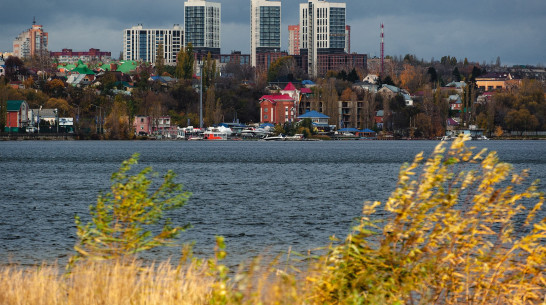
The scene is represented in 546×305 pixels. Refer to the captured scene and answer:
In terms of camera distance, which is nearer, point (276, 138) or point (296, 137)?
point (276, 138)

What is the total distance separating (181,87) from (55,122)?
32.3 meters

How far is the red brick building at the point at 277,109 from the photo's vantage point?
166375 mm

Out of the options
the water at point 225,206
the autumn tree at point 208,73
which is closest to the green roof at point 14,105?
the autumn tree at point 208,73

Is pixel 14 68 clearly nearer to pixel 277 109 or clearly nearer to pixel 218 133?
pixel 218 133

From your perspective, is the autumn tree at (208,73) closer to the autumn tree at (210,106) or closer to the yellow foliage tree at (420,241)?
the autumn tree at (210,106)

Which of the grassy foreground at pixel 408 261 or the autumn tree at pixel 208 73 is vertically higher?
the autumn tree at pixel 208 73

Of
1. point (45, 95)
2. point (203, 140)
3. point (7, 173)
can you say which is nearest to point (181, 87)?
point (203, 140)

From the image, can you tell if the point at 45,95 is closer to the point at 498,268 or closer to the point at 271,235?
the point at 271,235

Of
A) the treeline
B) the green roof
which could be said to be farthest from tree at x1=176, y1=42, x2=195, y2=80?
the green roof

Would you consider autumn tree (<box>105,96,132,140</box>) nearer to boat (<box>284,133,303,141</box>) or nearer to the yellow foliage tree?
boat (<box>284,133,303,141</box>)

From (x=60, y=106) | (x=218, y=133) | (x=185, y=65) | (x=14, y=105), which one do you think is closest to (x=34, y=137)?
(x=60, y=106)

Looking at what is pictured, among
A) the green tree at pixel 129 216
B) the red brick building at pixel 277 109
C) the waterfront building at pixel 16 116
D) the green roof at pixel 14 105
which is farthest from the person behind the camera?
the red brick building at pixel 277 109

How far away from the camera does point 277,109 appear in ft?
549

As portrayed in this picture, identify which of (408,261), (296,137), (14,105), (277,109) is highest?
(277,109)
